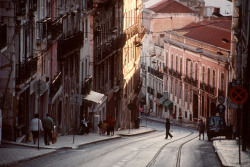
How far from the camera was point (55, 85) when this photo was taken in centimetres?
4034

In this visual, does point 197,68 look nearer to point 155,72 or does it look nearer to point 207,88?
point 207,88

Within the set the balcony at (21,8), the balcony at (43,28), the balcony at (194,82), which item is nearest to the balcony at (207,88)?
the balcony at (194,82)

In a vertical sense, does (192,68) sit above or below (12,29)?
below

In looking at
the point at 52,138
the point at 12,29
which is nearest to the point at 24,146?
the point at 52,138

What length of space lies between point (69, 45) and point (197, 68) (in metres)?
36.9

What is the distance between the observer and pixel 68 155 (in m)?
25.7

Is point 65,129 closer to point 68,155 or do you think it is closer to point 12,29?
point 12,29

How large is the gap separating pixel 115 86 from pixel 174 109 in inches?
1025

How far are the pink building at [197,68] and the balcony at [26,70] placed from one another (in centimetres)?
3667

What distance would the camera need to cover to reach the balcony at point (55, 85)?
129 feet

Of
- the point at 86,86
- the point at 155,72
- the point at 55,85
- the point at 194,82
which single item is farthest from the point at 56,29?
the point at 155,72

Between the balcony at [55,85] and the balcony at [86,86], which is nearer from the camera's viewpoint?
the balcony at [55,85]

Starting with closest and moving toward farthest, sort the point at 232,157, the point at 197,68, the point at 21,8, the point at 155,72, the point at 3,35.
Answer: the point at 232,157 < the point at 3,35 < the point at 21,8 < the point at 197,68 < the point at 155,72

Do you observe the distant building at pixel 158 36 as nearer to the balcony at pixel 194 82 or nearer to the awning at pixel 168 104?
the awning at pixel 168 104
